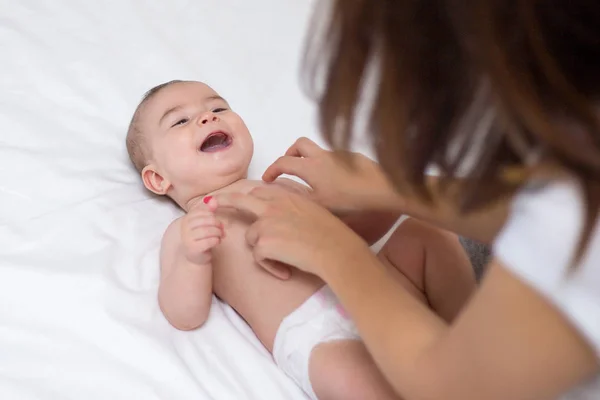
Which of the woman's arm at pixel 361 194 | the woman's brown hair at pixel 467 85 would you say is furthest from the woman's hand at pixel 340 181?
the woman's brown hair at pixel 467 85

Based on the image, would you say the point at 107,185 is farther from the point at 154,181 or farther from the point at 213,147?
the point at 213,147

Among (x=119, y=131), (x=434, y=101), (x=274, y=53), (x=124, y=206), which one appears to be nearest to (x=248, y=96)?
(x=274, y=53)

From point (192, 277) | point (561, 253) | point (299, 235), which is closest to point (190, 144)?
point (192, 277)

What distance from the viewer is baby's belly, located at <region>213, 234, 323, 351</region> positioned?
954mm

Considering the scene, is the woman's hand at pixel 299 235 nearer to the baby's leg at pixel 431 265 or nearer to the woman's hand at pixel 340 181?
the woman's hand at pixel 340 181

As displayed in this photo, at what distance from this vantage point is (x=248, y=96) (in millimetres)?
1335

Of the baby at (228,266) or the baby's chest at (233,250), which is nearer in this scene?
the baby at (228,266)

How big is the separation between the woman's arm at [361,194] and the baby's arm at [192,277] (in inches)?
6.5

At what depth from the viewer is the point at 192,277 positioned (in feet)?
3.05

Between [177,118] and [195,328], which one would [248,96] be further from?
[195,328]

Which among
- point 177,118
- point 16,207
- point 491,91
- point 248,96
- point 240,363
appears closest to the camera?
point 491,91

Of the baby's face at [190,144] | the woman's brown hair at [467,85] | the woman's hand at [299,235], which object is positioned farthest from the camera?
the baby's face at [190,144]

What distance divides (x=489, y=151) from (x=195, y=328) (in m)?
0.59

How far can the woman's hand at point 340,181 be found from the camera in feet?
3.01
